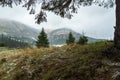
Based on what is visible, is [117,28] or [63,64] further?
[117,28]

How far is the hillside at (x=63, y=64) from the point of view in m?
10.4

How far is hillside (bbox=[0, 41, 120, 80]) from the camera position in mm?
10445

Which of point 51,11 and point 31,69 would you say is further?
point 51,11

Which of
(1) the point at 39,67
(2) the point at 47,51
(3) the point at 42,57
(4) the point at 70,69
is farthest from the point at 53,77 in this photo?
(2) the point at 47,51

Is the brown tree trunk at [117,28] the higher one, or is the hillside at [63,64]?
the brown tree trunk at [117,28]

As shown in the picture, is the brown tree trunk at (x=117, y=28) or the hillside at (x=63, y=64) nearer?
the hillside at (x=63, y=64)

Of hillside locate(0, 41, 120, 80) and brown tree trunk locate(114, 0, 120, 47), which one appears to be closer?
hillside locate(0, 41, 120, 80)

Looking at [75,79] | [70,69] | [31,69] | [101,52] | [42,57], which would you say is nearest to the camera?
[75,79]

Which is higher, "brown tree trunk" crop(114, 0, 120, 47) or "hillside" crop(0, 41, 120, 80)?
"brown tree trunk" crop(114, 0, 120, 47)

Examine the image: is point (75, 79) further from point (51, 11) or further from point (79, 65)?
point (51, 11)

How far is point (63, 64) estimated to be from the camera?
1195cm

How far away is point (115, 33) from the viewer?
1254cm

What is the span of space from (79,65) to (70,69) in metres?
0.41

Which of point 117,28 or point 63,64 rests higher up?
point 117,28
